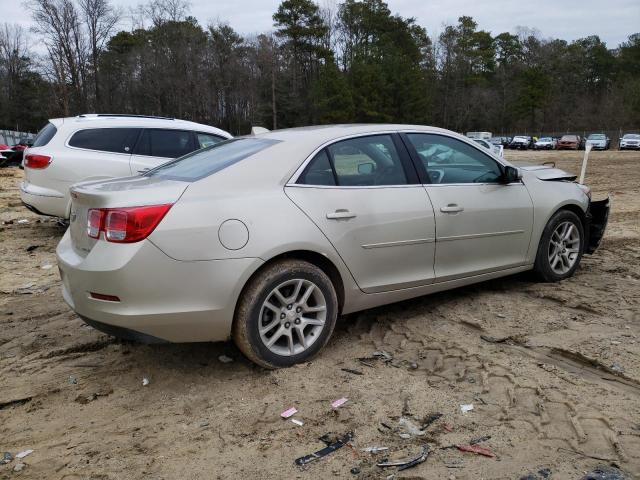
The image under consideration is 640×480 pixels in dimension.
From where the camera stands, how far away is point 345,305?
13.1ft

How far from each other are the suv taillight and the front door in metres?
2.10

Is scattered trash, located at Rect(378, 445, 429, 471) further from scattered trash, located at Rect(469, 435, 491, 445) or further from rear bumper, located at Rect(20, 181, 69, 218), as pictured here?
rear bumper, located at Rect(20, 181, 69, 218)

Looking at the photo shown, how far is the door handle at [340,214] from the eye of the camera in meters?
3.78

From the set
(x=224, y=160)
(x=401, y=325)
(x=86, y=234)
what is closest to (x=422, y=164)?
(x=401, y=325)

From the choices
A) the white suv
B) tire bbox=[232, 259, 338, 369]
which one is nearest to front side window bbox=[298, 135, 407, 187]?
tire bbox=[232, 259, 338, 369]

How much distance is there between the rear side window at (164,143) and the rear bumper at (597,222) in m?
5.55

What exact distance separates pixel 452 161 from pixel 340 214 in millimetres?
1445

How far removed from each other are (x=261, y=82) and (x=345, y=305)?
69.3m

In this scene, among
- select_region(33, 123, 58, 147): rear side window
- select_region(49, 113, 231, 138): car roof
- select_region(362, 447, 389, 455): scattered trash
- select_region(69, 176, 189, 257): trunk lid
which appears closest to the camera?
select_region(362, 447, 389, 455): scattered trash

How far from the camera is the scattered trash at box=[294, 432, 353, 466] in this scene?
275 cm

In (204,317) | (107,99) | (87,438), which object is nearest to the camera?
(87,438)

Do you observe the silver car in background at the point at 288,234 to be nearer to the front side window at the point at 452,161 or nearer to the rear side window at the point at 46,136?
the front side window at the point at 452,161

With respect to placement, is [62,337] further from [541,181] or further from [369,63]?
[369,63]

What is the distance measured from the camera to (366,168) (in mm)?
4195
